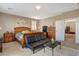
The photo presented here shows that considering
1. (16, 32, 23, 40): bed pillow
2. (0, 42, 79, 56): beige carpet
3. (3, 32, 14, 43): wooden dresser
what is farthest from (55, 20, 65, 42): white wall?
(3, 32, 14, 43): wooden dresser

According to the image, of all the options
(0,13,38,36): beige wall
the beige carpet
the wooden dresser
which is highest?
(0,13,38,36): beige wall

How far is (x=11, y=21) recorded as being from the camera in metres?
3.18

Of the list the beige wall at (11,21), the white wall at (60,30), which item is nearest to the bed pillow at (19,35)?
the beige wall at (11,21)

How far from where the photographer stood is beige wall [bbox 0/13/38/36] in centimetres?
311

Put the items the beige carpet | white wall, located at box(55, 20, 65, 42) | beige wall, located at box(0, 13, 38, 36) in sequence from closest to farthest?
1. the beige carpet
2. beige wall, located at box(0, 13, 38, 36)
3. white wall, located at box(55, 20, 65, 42)

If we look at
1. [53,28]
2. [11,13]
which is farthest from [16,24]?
[53,28]

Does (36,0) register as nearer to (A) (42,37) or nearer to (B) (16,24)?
(B) (16,24)

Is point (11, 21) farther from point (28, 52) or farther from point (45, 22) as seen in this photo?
point (45, 22)

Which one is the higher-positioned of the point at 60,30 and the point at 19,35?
the point at 60,30

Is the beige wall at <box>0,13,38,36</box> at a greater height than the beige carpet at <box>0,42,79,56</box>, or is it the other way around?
the beige wall at <box>0,13,38,36</box>

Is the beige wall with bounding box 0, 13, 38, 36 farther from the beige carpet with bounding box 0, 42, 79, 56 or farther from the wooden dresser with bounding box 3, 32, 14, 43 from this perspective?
the beige carpet with bounding box 0, 42, 79, 56

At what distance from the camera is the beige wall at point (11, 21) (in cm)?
311

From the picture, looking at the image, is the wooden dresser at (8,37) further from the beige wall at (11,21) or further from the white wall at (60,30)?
the white wall at (60,30)

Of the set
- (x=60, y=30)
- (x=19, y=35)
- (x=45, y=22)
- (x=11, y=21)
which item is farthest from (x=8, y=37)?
(x=60, y=30)
